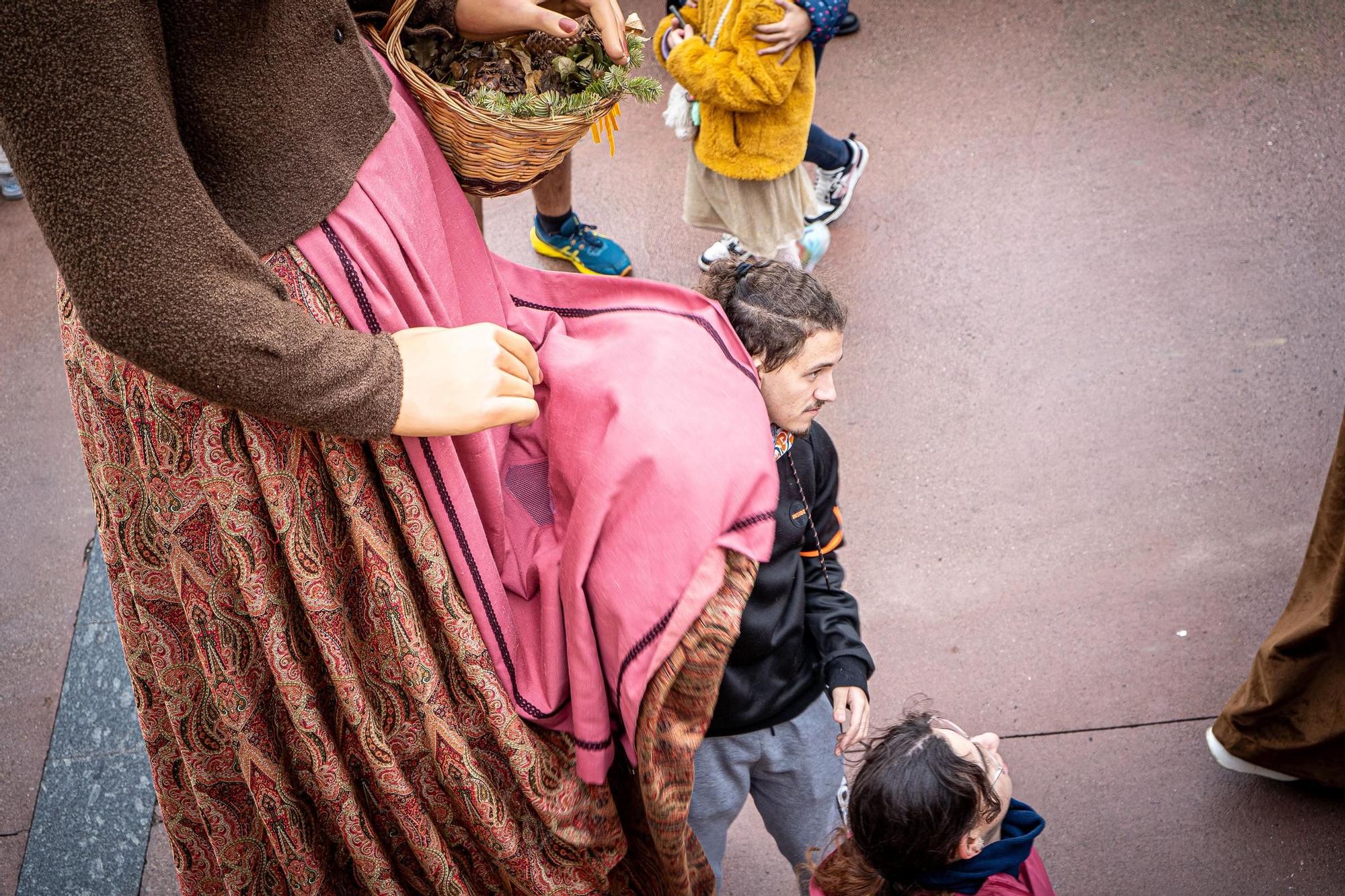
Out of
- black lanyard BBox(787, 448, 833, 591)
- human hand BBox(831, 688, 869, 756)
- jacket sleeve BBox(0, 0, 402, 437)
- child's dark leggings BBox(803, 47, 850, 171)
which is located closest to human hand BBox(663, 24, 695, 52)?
child's dark leggings BBox(803, 47, 850, 171)

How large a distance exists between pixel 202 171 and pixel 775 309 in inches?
31.6

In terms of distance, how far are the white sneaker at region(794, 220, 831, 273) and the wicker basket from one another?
69.3 inches

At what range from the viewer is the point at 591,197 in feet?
11.4

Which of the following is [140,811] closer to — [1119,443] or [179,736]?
[179,736]

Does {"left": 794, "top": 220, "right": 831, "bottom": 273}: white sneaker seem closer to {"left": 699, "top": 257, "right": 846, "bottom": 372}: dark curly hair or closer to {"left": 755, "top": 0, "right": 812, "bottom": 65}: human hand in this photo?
{"left": 755, "top": 0, "right": 812, "bottom": 65}: human hand

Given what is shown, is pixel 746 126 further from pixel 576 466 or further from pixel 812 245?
pixel 576 466

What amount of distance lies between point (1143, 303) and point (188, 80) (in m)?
2.64

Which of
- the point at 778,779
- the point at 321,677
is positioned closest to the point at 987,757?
the point at 778,779

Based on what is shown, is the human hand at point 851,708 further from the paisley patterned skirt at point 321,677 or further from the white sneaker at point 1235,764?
the white sneaker at point 1235,764

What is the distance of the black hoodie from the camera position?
150 centimetres

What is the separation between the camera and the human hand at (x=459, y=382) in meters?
1.05

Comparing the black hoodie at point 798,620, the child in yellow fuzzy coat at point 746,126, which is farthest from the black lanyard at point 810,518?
the child in yellow fuzzy coat at point 746,126

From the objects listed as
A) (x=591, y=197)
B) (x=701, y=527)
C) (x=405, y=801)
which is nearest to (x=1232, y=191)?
(x=591, y=197)

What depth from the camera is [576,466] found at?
4.08 ft
